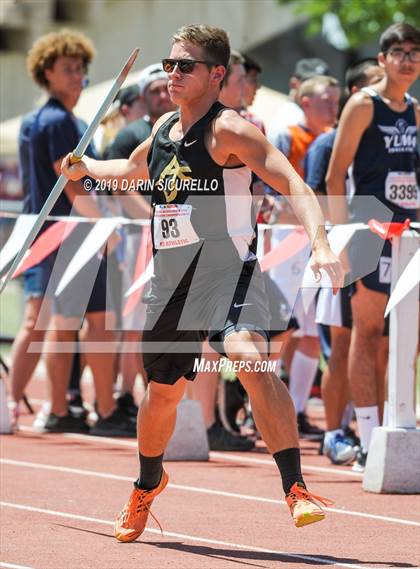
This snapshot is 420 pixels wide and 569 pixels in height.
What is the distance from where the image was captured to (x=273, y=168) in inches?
244

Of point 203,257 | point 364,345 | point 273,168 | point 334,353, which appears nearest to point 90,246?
point 334,353

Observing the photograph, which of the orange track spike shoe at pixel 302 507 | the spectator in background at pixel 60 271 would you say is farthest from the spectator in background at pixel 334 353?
the orange track spike shoe at pixel 302 507

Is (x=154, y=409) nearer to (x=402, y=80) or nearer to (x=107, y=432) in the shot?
(x=402, y=80)

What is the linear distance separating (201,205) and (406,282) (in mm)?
2035

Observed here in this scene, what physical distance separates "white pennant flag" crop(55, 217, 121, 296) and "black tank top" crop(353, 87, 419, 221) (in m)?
1.90

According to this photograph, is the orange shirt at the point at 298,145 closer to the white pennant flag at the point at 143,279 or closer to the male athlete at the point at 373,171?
the white pennant flag at the point at 143,279

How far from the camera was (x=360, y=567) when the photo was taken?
6.13 m

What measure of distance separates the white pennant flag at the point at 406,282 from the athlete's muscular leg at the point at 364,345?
1.99 feet

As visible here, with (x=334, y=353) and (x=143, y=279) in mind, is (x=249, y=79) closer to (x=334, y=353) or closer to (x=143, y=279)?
(x=143, y=279)

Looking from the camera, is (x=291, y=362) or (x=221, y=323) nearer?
(x=221, y=323)

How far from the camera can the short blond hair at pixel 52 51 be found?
1067 centimetres

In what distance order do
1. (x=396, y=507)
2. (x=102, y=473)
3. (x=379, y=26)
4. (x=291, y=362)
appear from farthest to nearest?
(x=379, y=26) < (x=291, y=362) < (x=102, y=473) < (x=396, y=507)

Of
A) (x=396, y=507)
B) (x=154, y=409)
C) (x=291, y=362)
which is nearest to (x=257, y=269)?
(x=154, y=409)

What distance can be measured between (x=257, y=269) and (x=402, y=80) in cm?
278
